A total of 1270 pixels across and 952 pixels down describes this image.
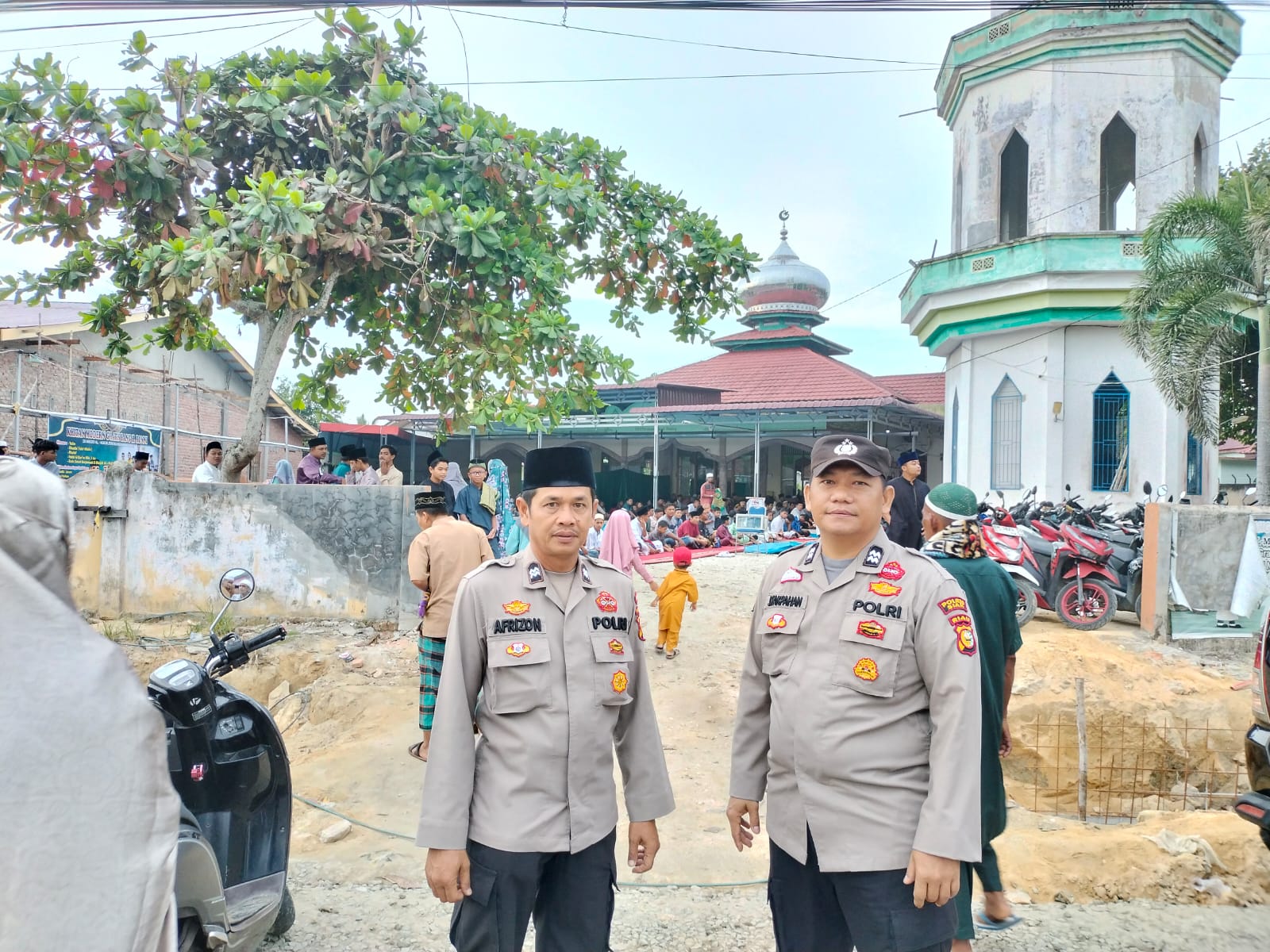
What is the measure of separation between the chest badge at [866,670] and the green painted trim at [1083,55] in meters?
15.9

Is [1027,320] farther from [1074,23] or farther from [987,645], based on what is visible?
[987,645]

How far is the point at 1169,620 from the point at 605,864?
7959 mm

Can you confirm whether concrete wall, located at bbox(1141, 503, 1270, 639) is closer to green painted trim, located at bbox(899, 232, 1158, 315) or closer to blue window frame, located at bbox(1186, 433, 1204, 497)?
green painted trim, located at bbox(899, 232, 1158, 315)

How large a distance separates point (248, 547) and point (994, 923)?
7562mm

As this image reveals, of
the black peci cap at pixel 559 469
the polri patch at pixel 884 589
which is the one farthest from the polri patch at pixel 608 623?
the polri patch at pixel 884 589

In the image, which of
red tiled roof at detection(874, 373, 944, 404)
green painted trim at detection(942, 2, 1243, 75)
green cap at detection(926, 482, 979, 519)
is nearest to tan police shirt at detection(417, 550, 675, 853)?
green cap at detection(926, 482, 979, 519)

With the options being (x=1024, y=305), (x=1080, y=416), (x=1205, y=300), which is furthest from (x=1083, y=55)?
(x=1205, y=300)

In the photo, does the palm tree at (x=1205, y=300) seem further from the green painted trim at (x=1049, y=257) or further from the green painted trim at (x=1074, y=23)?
the green painted trim at (x=1074, y=23)

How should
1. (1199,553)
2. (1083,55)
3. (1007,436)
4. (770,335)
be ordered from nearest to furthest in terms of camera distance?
(1199,553) < (1083,55) < (1007,436) < (770,335)

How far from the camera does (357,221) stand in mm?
7426

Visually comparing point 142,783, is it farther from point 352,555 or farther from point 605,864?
point 352,555

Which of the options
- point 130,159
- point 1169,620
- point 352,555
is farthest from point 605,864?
point 1169,620

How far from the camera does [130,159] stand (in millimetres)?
7273

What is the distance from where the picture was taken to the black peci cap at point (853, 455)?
7.68ft
